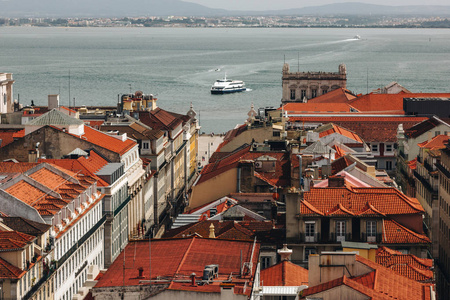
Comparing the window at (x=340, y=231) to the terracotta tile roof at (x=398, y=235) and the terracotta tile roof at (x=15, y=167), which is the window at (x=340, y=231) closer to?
the terracotta tile roof at (x=398, y=235)

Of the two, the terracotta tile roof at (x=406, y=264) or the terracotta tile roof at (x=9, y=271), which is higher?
the terracotta tile roof at (x=406, y=264)

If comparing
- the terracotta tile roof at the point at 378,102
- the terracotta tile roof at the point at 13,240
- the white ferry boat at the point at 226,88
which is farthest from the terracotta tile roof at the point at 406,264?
the white ferry boat at the point at 226,88

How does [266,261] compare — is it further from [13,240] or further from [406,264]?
[13,240]

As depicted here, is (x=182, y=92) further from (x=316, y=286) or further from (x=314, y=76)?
(x=316, y=286)

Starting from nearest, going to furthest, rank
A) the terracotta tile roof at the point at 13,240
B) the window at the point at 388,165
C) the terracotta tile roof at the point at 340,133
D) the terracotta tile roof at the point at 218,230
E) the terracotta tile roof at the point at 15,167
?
the terracotta tile roof at the point at 13,240, the terracotta tile roof at the point at 218,230, the terracotta tile roof at the point at 15,167, the terracotta tile roof at the point at 340,133, the window at the point at 388,165

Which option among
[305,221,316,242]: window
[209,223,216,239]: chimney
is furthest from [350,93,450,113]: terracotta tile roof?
[209,223,216,239]: chimney

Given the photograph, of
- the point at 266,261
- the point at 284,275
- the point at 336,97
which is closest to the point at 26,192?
the point at 266,261
